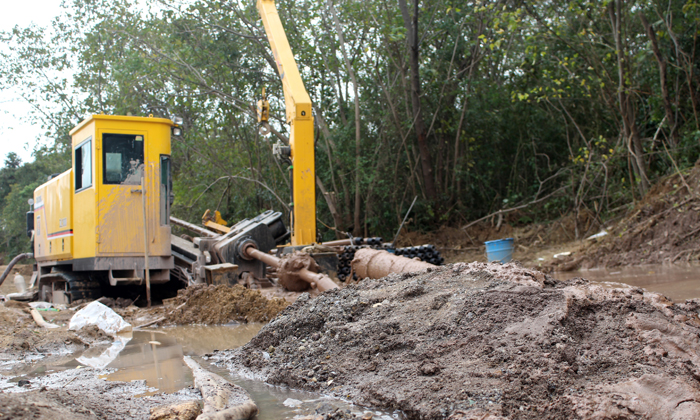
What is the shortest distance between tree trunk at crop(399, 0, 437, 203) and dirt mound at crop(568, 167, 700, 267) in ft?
17.8

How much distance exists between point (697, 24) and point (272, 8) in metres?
8.44

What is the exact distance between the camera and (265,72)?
16.0 m

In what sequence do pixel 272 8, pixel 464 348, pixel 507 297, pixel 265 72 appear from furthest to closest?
pixel 265 72 < pixel 272 8 < pixel 507 297 < pixel 464 348

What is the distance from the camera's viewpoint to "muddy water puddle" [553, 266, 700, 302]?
603 centimetres

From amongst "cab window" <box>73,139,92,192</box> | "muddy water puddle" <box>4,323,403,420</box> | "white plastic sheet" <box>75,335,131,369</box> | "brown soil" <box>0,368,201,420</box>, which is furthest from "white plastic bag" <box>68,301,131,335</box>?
"cab window" <box>73,139,92,192</box>

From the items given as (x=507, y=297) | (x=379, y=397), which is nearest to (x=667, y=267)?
(x=507, y=297)

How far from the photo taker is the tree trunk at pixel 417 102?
13.2 meters

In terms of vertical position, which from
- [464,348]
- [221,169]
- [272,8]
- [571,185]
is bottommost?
[464,348]

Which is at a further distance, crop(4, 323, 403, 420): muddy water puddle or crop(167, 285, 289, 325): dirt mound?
crop(167, 285, 289, 325): dirt mound

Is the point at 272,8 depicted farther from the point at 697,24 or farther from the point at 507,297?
the point at 507,297

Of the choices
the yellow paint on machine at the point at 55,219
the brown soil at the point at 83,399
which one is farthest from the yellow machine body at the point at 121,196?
the brown soil at the point at 83,399

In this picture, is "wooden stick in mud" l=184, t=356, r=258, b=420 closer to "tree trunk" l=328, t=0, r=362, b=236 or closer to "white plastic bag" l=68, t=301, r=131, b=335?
"white plastic bag" l=68, t=301, r=131, b=335

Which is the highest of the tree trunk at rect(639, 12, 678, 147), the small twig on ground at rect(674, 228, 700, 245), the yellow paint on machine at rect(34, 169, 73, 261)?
the tree trunk at rect(639, 12, 678, 147)

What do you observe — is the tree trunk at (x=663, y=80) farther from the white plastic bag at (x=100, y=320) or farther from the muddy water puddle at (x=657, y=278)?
the white plastic bag at (x=100, y=320)
